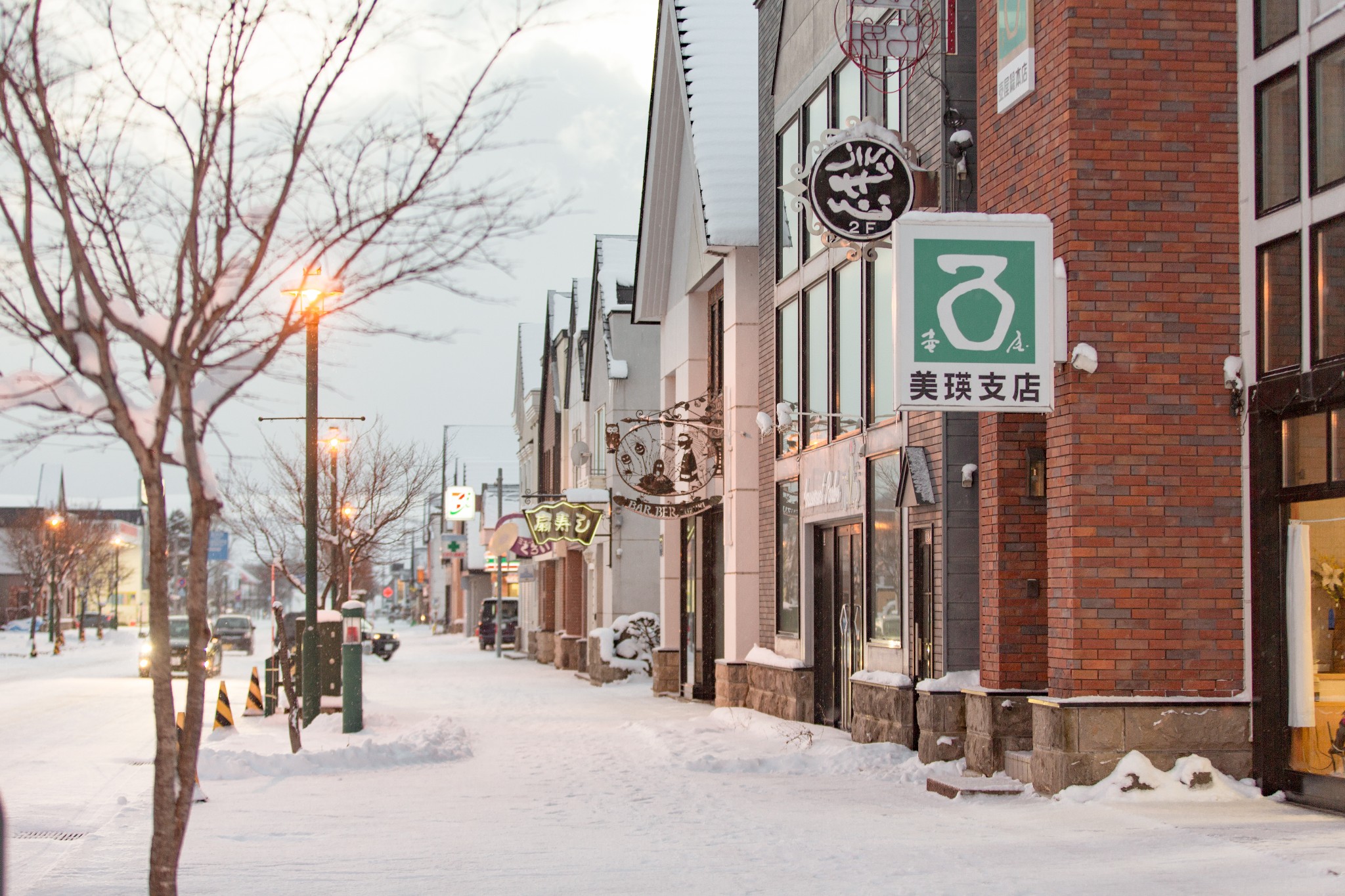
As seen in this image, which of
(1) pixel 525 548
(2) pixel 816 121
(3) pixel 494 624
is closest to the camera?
(2) pixel 816 121

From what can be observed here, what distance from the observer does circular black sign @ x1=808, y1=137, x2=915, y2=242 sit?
1427 centimetres

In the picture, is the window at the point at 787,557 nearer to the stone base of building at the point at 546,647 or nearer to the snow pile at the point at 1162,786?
the snow pile at the point at 1162,786

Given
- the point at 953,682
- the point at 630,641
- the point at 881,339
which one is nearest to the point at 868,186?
the point at 881,339

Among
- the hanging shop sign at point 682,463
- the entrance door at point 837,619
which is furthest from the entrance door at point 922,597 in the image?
the hanging shop sign at point 682,463

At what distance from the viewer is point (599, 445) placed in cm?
3944

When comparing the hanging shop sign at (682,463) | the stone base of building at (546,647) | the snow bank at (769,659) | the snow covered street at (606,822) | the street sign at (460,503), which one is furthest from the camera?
the street sign at (460,503)

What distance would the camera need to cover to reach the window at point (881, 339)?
54.1ft

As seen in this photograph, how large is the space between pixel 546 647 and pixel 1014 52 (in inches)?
1396

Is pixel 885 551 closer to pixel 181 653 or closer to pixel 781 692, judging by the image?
pixel 781 692

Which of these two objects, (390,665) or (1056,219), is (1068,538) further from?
(390,665)

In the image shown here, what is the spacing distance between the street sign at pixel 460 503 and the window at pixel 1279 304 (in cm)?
5786

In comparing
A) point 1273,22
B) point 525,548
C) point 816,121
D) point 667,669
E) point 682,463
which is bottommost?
point 667,669

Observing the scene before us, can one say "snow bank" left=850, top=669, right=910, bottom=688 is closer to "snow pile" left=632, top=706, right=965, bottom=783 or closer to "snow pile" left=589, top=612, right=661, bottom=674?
"snow pile" left=632, top=706, right=965, bottom=783

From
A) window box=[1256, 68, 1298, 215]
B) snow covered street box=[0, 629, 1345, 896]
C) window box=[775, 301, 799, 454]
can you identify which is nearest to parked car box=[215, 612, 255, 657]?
snow covered street box=[0, 629, 1345, 896]
